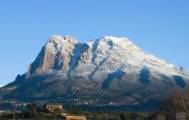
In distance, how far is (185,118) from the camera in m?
196

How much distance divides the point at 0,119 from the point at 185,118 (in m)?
47.5

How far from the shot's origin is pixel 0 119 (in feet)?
654
